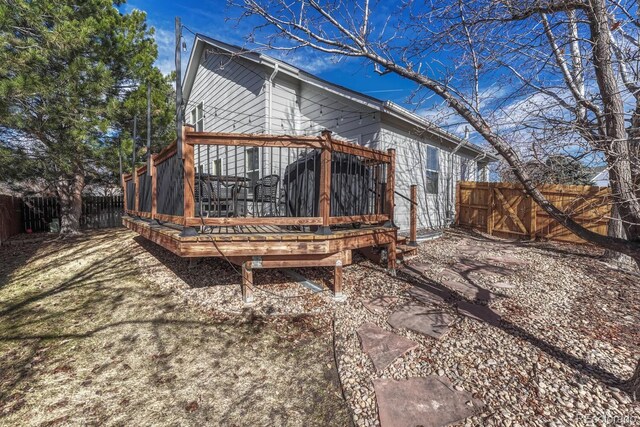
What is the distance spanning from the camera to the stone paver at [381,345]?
2.57 metres

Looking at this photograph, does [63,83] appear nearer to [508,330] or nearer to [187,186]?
[187,186]

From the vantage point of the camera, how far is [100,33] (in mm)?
8438

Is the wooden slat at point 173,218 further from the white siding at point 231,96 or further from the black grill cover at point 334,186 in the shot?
the white siding at point 231,96

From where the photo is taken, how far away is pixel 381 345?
278 cm

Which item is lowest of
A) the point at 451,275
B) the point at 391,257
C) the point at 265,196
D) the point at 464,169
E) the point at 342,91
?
the point at 451,275

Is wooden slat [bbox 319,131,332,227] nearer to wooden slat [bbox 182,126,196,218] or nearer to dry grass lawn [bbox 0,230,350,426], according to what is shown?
dry grass lawn [bbox 0,230,350,426]

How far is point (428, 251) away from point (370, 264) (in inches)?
71.8

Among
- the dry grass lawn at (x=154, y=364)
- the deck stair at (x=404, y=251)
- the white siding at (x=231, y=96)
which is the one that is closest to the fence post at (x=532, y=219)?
the deck stair at (x=404, y=251)

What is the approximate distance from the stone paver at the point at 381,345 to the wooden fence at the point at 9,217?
37.8 feet

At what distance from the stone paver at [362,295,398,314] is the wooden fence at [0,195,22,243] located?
37.1ft

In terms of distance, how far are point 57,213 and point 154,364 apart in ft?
42.0

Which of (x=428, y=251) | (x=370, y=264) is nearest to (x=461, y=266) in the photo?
(x=428, y=251)

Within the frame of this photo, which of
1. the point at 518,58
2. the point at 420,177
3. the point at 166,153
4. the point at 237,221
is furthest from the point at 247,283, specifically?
the point at 420,177


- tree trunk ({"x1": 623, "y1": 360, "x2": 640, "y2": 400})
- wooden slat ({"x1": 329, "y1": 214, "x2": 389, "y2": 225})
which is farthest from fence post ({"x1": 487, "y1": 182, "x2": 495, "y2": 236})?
tree trunk ({"x1": 623, "y1": 360, "x2": 640, "y2": 400})
